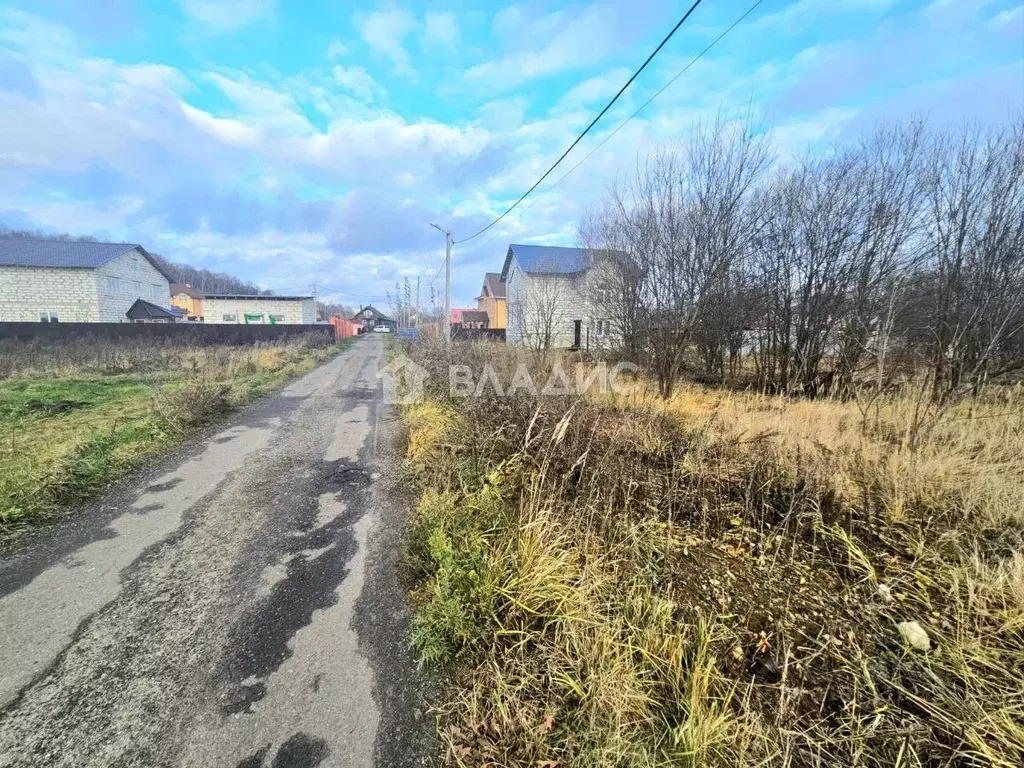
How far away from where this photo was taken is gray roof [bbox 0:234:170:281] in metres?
24.2

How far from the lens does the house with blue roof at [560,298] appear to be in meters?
12.7

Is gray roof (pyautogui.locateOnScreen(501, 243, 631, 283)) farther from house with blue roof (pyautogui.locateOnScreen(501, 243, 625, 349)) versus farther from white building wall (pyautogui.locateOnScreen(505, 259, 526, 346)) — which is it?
white building wall (pyautogui.locateOnScreen(505, 259, 526, 346))

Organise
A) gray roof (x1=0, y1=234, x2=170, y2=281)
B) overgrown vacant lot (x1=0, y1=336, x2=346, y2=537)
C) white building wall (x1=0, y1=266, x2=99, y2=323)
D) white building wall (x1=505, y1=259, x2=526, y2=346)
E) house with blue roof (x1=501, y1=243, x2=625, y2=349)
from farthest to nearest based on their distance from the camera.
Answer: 1. gray roof (x1=0, y1=234, x2=170, y2=281)
2. white building wall (x1=0, y1=266, x2=99, y2=323)
3. white building wall (x1=505, y1=259, x2=526, y2=346)
4. house with blue roof (x1=501, y1=243, x2=625, y2=349)
5. overgrown vacant lot (x1=0, y1=336, x2=346, y2=537)

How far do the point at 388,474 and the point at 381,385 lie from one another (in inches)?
302

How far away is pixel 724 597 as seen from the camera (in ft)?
7.93

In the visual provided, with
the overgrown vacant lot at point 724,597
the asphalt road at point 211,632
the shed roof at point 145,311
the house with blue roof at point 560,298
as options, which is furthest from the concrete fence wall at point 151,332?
the overgrown vacant lot at point 724,597

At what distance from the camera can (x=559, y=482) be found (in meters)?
3.51

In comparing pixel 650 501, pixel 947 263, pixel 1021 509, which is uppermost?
pixel 947 263

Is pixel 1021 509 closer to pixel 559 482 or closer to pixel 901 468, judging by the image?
pixel 901 468

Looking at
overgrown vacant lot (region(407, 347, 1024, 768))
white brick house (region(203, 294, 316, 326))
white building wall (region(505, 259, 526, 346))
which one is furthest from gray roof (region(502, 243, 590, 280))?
white brick house (region(203, 294, 316, 326))

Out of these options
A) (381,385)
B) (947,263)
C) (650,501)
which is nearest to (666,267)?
(947,263)

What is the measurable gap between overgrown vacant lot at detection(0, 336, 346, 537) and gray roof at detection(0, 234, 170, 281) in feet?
44.5

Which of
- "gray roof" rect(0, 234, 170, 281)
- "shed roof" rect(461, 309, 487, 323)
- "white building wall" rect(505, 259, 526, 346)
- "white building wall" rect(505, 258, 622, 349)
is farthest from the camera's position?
"shed roof" rect(461, 309, 487, 323)

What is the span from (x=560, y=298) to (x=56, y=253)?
3312 cm
